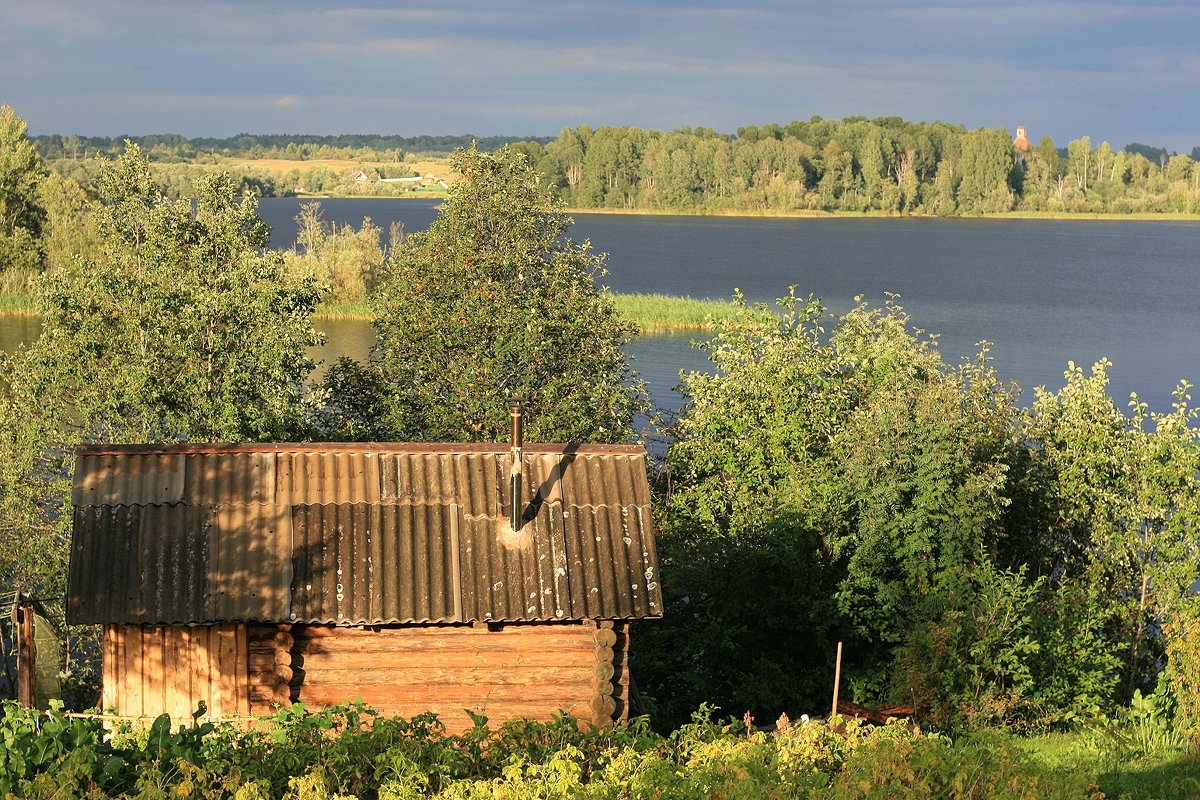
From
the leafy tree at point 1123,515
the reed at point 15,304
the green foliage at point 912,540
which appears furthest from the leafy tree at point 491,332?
the reed at point 15,304

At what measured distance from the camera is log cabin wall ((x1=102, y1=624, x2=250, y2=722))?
1363 cm

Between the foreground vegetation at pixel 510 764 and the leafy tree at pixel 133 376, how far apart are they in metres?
12.7

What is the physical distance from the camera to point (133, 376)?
21641 mm

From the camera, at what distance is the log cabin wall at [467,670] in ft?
46.1

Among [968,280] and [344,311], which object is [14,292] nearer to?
[344,311]

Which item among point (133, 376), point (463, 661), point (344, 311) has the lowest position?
point (463, 661)

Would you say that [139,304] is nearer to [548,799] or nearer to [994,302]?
[548,799]

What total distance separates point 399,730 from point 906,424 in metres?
12.1

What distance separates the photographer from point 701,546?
21000 millimetres

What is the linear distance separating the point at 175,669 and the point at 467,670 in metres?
3.10

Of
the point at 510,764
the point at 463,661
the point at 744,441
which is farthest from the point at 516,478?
the point at 744,441

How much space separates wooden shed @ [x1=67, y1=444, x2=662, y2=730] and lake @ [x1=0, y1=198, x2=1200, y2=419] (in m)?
27.9

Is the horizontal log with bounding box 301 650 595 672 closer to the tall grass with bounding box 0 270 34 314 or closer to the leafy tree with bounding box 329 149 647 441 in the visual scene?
the leafy tree with bounding box 329 149 647 441

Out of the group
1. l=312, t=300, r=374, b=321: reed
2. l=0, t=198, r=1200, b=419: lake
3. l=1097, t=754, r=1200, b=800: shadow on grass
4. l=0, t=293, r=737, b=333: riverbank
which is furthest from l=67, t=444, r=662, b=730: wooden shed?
l=312, t=300, r=374, b=321: reed
